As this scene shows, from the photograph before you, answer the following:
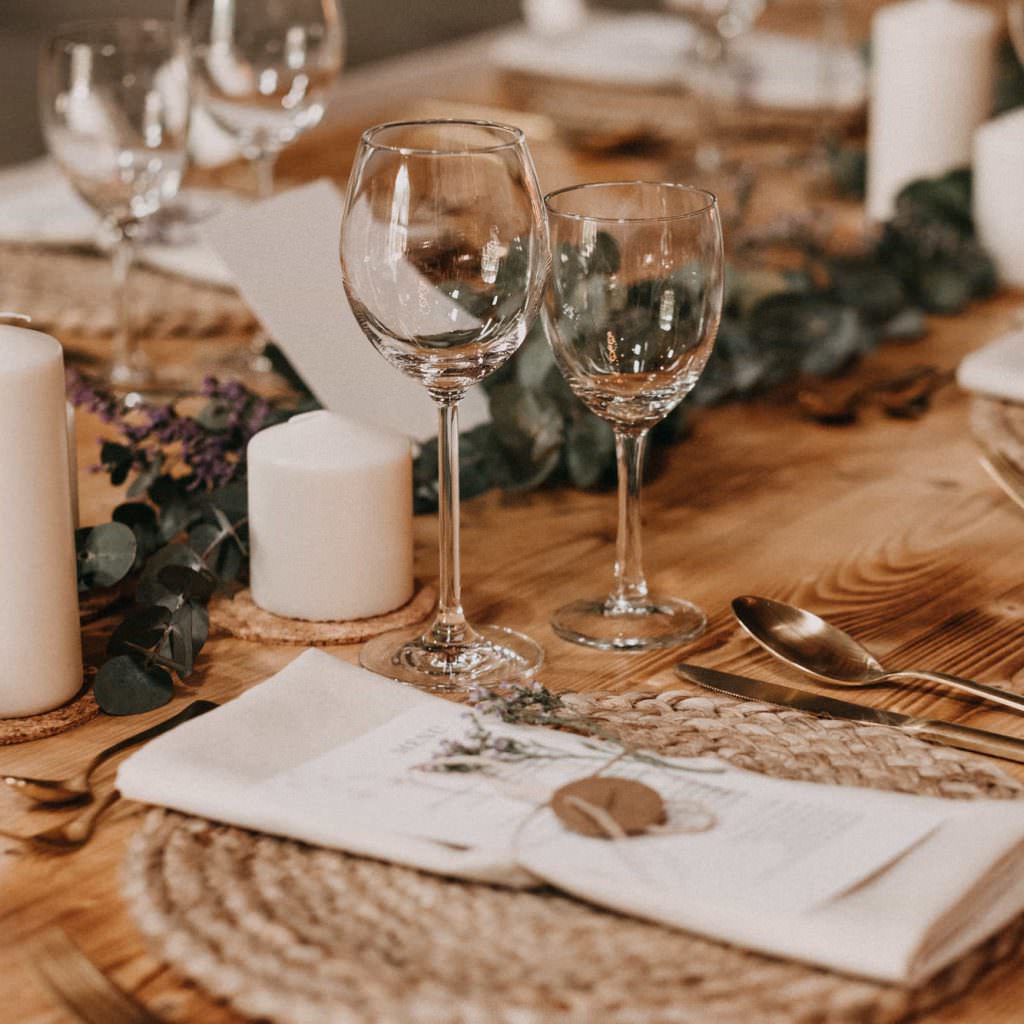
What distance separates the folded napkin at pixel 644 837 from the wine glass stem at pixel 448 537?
152mm

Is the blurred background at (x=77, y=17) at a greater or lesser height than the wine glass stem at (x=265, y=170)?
greater

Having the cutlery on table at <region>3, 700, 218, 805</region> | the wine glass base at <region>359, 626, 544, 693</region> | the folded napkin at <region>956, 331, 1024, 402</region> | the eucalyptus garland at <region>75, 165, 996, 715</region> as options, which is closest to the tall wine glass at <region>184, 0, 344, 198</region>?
the eucalyptus garland at <region>75, 165, 996, 715</region>

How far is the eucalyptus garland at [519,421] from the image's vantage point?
0.90 meters

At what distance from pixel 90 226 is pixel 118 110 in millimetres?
401

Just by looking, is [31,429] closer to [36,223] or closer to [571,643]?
[571,643]

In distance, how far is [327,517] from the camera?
93 cm

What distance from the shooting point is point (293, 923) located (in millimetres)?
625

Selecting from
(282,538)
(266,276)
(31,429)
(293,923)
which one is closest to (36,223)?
(266,276)

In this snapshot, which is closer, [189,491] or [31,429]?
[31,429]

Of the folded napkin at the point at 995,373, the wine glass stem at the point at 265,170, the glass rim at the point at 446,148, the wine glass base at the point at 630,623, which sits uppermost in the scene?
the glass rim at the point at 446,148

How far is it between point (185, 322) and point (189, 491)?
1.81 feet

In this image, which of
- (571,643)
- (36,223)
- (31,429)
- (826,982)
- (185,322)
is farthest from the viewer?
(36,223)

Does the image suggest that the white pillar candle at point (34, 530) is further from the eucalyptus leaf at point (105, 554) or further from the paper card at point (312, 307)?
the paper card at point (312, 307)

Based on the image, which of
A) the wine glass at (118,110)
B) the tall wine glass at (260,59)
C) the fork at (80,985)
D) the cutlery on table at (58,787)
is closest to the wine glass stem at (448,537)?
the cutlery on table at (58,787)
